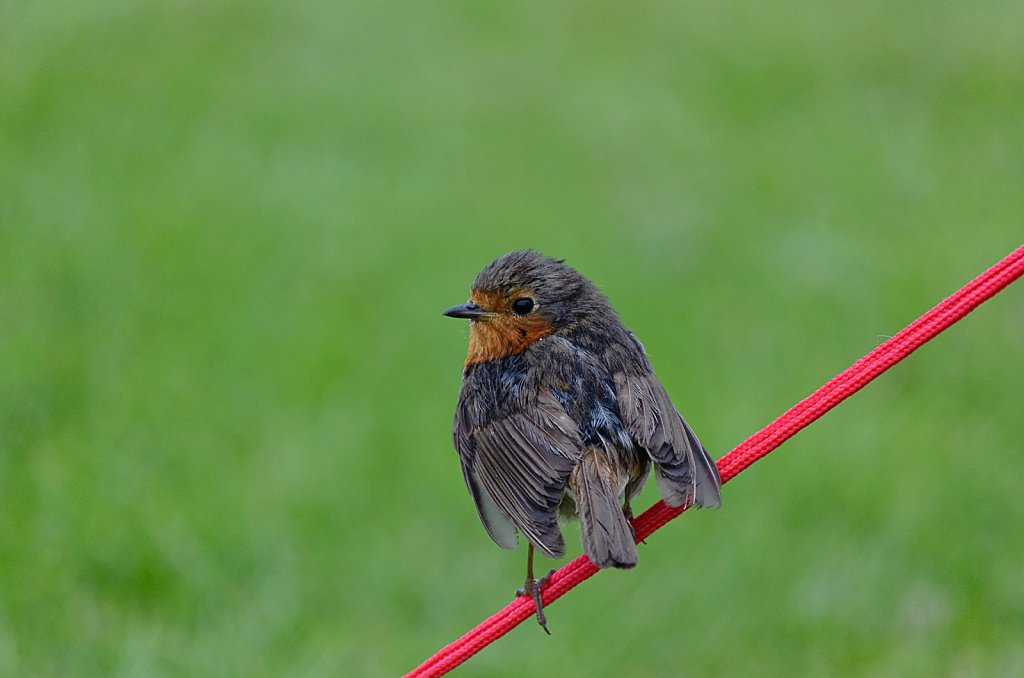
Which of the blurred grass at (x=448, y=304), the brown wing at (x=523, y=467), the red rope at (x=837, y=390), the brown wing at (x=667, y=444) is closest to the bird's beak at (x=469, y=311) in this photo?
the brown wing at (x=523, y=467)

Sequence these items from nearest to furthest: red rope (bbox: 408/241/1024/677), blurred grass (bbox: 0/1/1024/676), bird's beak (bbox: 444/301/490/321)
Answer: red rope (bbox: 408/241/1024/677), bird's beak (bbox: 444/301/490/321), blurred grass (bbox: 0/1/1024/676)

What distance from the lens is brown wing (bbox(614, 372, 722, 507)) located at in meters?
3.49

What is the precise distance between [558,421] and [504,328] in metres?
0.46

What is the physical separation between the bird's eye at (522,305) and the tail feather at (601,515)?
0.61 meters

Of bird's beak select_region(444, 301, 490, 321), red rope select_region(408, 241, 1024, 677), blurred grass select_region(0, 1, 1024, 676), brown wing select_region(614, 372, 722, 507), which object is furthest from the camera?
blurred grass select_region(0, 1, 1024, 676)

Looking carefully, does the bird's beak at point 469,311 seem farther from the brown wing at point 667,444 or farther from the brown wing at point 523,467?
the brown wing at point 667,444

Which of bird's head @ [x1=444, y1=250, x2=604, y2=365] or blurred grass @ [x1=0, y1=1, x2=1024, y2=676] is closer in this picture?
bird's head @ [x1=444, y1=250, x2=604, y2=365]

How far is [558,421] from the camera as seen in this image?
3830 mm

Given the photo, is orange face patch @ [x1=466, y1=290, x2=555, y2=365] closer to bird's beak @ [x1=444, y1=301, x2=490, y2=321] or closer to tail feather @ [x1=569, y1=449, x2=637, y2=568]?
bird's beak @ [x1=444, y1=301, x2=490, y2=321]

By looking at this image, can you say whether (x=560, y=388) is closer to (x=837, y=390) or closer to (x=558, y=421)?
(x=558, y=421)

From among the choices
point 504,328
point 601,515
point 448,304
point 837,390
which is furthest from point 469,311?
point 448,304

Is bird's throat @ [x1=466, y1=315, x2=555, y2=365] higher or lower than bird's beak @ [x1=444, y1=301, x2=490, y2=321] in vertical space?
lower

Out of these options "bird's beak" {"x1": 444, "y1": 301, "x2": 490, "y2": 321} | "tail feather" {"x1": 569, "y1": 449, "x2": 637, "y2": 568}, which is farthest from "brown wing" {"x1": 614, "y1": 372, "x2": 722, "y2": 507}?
"bird's beak" {"x1": 444, "y1": 301, "x2": 490, "y2": 321}

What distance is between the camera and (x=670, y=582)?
5801mm
